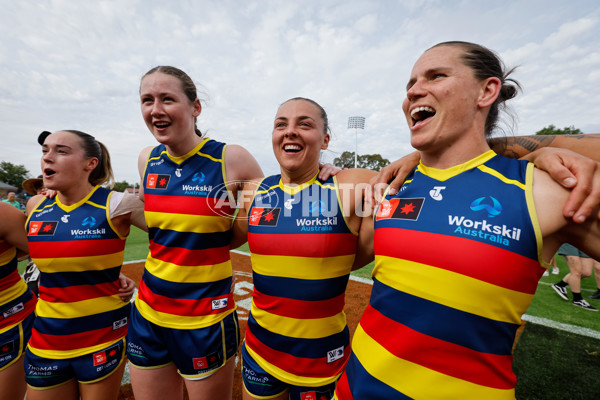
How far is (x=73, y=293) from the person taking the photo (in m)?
2.18

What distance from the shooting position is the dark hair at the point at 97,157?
2480 mm

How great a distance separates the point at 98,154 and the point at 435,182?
2.92m

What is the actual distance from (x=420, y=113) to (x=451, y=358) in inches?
46.3

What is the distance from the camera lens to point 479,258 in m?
1.07

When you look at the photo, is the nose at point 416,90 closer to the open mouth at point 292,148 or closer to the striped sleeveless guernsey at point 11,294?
the open mouth at point 292,148

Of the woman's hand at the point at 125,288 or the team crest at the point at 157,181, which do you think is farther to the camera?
the woman's hand at the point at 125,288

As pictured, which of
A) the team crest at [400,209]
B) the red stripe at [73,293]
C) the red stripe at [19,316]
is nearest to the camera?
the team crest at [400,209]

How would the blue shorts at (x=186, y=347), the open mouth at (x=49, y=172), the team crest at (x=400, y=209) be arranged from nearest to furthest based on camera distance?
the team crest at (x=400, y=209)
the blue shorts at (x=186, y=347)
the open mouth at (x=49, y=172)

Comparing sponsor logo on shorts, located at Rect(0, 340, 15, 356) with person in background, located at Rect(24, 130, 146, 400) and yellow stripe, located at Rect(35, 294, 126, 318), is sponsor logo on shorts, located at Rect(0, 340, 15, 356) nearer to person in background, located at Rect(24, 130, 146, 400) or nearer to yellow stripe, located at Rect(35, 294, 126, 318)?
→ person in background, located at Rect(24, 130, 146, 400)

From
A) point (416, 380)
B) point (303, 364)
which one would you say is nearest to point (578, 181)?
point (416, 380)

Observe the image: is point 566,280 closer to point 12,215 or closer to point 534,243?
point 534,243

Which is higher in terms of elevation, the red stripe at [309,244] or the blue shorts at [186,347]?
the red stripe at [309,244]

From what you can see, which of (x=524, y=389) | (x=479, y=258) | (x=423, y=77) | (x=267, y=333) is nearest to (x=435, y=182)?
(x=479, y=258)

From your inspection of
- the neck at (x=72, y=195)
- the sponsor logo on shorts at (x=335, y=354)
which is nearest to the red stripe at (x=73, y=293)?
the neck at (x=72, y=195)
